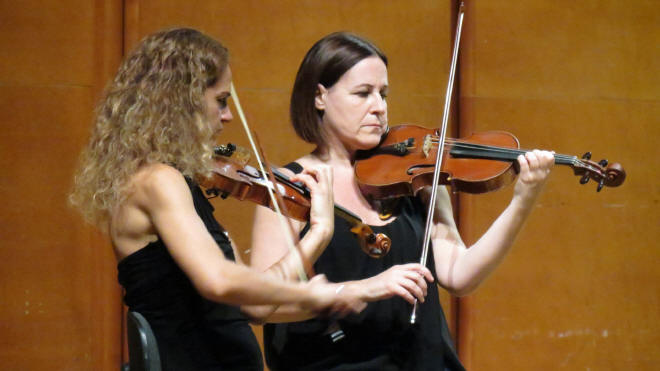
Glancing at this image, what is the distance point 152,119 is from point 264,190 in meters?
0.25

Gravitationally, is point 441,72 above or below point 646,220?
above

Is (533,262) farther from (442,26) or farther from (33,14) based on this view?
(33,14)

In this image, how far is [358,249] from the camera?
166 cm

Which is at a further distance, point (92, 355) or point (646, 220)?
point (646, 220)

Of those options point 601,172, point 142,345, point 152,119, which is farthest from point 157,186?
point 601,172

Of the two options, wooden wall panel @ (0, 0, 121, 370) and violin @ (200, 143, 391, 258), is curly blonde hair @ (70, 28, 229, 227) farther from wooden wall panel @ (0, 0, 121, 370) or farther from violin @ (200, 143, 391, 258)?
wooden wall panel @ (0, 0, 121, 370)

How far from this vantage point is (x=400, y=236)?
5.55 feet

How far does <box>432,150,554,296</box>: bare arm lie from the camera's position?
65.5 inches

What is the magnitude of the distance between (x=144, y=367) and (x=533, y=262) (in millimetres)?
1843

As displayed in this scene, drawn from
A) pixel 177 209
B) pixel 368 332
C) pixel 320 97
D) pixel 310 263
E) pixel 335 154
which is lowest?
pixel 368 332

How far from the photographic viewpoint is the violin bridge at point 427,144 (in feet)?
5.85

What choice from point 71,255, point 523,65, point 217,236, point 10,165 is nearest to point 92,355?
point 71,255

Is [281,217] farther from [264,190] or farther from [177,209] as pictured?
[177,209]

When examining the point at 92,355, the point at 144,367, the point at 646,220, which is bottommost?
the point at 92,355
